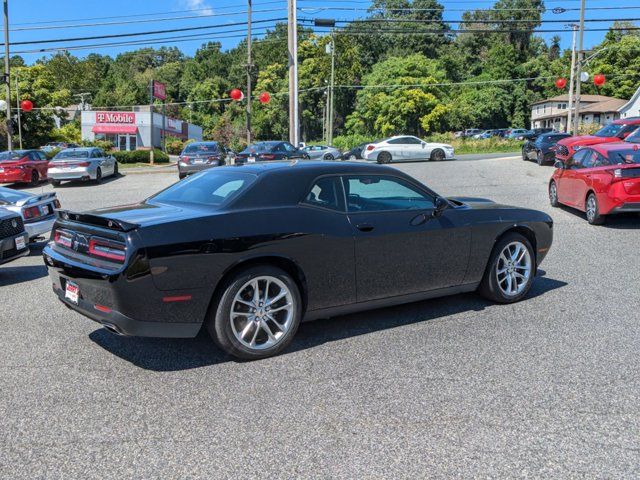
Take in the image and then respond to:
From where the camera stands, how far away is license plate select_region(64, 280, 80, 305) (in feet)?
15.1

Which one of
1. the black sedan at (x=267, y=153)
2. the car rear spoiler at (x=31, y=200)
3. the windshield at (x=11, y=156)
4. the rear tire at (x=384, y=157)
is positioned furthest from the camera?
the rear tire at (x=384, y=157)

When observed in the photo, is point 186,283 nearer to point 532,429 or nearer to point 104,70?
point 532,429

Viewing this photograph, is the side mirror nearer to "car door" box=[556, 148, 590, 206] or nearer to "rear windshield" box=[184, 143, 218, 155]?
"car door" box=[556, 148, 590, 206]

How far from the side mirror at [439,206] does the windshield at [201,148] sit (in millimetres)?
19597

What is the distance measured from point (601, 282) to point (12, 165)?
865 inches

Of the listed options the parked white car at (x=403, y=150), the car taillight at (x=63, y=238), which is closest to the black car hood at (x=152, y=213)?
the car taillight at (x=63, y=238)

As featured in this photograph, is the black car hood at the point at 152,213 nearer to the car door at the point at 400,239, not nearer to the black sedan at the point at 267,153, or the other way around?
the car door at the point at 400,239

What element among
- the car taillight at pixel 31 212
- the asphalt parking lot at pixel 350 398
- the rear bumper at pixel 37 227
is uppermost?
the car taillight at pixel 31 212

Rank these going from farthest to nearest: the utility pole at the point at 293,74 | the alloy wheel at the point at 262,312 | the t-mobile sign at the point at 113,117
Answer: the t-mobile sign at the point at 113,117
the utility pole at the point at 293,74
the alloy wheel at the point at 262,312

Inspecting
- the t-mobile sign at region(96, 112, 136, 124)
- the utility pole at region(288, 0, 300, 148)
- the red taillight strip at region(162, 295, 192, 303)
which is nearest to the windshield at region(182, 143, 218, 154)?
the utility pole at region(288, 0, 300, 148)

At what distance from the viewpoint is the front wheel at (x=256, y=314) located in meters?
4.49

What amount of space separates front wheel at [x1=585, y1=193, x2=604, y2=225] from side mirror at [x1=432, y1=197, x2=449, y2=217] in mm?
6952

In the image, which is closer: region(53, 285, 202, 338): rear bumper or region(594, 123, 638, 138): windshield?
region(53, 285, 202, 338): rear bumper

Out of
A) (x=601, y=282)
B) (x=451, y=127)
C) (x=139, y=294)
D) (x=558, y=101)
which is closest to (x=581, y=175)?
(x=601, y=282)
